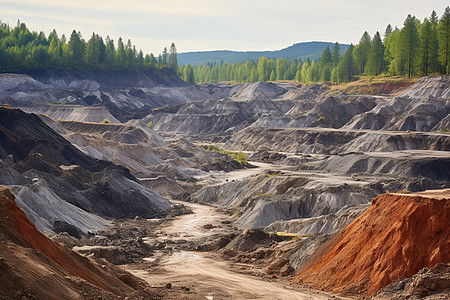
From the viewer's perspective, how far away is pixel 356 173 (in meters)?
84.6

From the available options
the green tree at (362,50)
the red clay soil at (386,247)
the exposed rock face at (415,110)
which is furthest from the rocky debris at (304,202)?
the green tree at (362,50)

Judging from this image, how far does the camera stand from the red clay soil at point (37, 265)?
22.3 m

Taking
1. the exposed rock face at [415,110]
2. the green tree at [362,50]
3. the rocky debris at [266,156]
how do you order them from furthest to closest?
the green tree at [362,50] < the exposed rock face at [415,110] < the rocky debris at [266,156]

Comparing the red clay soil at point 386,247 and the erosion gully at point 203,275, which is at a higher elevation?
the red clay soil at point 386,247

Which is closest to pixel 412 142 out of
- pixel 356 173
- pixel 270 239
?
pixel 356 173

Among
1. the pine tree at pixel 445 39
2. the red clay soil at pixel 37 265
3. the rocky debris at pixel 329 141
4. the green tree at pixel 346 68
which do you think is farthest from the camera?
the green tree at pixel 346 68

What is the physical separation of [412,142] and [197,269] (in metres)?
68.9

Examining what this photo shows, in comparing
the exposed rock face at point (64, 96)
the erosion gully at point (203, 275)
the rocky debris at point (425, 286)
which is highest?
the exposed rock face at point (64, 96)

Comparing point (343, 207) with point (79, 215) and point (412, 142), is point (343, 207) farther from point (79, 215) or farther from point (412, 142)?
point (412, 142)

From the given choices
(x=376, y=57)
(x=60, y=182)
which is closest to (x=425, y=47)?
(x=376, y=57)

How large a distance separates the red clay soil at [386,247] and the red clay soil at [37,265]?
11.6 meters

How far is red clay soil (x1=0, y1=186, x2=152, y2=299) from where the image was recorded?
22328mm

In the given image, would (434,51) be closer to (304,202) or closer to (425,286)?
(304,202)

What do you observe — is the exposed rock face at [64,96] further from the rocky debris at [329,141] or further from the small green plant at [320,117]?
the small green plant at [320,117]
